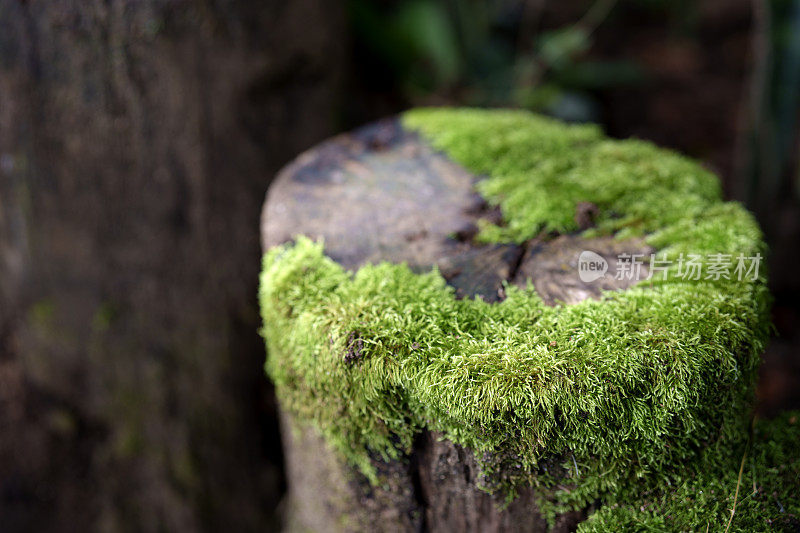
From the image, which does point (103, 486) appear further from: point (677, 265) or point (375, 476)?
point (677, 265)

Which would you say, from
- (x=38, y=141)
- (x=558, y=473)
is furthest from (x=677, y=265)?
(x=38, y=141)

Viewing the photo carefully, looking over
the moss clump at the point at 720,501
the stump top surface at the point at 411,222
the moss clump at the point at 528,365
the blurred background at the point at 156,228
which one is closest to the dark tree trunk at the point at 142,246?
the blurred background at the point at 156,228
